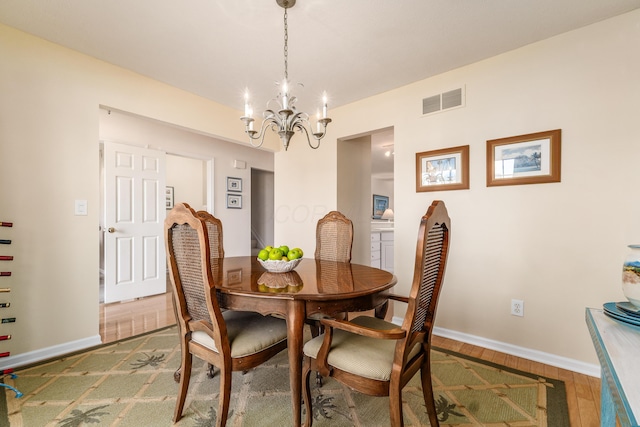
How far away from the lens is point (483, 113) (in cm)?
240

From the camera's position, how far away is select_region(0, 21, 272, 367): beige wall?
2.05m

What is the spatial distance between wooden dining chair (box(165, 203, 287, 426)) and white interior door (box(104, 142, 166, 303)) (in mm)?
2760

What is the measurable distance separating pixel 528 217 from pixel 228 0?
101 inches

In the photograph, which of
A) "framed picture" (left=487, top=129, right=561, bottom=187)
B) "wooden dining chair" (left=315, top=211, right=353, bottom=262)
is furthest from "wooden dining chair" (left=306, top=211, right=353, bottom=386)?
"framed picture" (left=487, top=129, right=561, bottom=187)

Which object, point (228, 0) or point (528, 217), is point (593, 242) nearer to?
point (528, 217)

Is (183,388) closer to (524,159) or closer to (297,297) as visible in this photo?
(297,297)

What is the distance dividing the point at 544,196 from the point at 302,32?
7.01 ft

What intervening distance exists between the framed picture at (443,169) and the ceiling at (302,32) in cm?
74

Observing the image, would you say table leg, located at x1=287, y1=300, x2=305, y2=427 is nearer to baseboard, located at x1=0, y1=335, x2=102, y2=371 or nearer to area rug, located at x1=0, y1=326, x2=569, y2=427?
area rug, located at x1=0, y1=326, x2=569, y2=427

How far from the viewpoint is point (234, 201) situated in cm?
496

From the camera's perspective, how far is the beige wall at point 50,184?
2055 millimetres

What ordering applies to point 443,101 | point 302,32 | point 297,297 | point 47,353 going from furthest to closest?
point 443,101
point 47,353
point 302,32
point 297,297

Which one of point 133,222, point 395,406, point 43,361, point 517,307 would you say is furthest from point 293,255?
point 133,222

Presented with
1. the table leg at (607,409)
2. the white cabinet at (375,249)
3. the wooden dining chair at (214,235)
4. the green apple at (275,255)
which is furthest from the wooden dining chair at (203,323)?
the white cabinet at (375,249)
